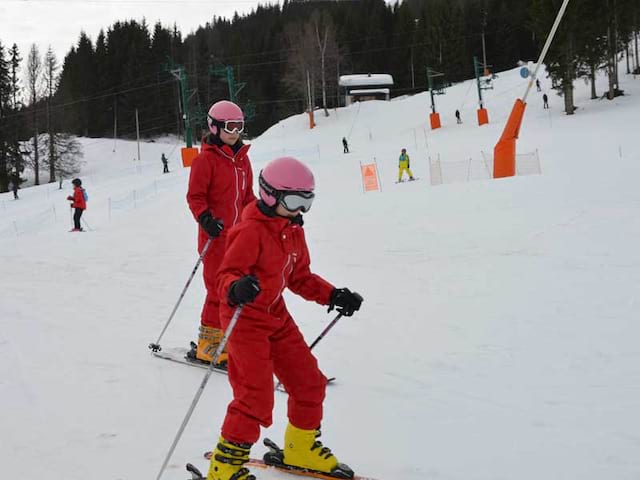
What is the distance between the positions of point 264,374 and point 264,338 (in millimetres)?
167

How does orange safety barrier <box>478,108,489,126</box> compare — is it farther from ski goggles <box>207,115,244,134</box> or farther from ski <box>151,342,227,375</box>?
ski goggles <box>207,115,244,134</box>

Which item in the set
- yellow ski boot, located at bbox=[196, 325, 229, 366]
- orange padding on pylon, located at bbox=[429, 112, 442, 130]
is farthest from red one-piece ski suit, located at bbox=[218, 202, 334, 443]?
orange padding on pylon, located at bbox=[429, 112, 442, 130]

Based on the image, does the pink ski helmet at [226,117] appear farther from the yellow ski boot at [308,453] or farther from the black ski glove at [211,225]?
the yellow ski boot at [308,453]

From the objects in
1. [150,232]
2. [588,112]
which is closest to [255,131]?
[588,112]

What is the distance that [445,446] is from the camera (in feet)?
10.0

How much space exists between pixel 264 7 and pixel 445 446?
338 ft

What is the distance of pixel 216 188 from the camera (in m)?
4.42

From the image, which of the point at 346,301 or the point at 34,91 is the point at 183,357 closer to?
the point at 346,301

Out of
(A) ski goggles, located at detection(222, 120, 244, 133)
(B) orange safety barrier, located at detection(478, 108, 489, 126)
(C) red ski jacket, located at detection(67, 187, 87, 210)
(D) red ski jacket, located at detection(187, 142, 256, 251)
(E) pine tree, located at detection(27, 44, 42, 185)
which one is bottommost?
(D) red ski jacket, located at detection(187, 142, 256, 251)

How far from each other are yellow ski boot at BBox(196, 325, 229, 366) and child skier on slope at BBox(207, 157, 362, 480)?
1691mm

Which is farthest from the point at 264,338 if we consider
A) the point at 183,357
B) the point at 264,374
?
the point at 183,357

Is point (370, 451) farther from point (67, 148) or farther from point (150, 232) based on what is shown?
point (67, 148)

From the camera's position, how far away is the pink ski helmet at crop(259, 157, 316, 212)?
8.60ft

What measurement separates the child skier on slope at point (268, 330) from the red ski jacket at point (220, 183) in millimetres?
1638
